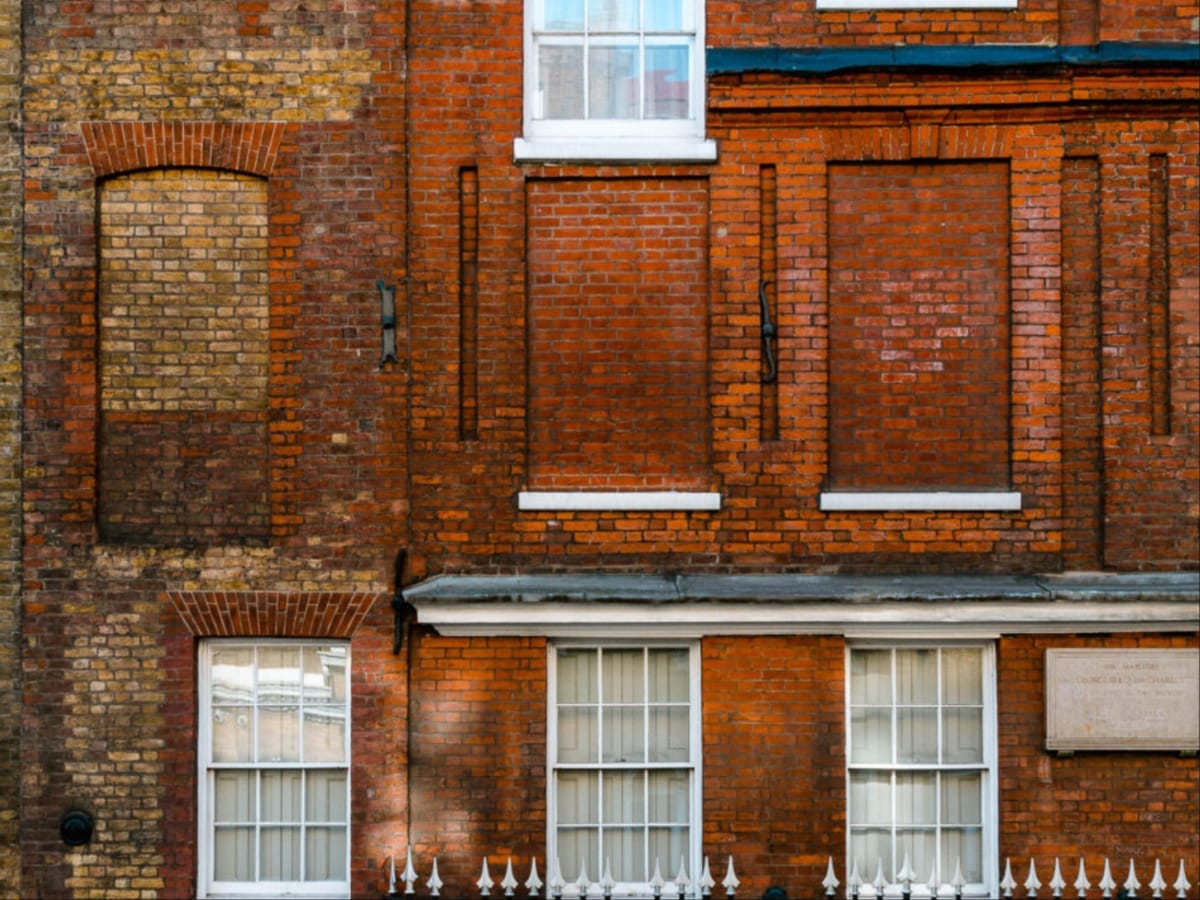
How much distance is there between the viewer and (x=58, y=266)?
29.4 ft

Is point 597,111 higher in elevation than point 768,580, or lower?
higher

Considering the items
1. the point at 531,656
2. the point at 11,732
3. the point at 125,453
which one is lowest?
the point at 11,732

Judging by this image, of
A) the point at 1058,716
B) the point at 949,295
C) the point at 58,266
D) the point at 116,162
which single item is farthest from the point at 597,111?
the point at 1058,716

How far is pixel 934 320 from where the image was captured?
29.4 ft

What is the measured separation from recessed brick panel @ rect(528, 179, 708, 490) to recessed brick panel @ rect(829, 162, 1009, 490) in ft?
4.11

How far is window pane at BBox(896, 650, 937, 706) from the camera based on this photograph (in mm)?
9016

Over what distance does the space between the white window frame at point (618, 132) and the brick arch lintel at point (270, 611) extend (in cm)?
367

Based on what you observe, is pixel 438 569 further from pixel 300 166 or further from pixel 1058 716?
pixel 1058 716

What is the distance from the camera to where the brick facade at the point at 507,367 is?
883 cm

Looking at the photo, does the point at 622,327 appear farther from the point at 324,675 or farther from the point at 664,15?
the point at 324,675

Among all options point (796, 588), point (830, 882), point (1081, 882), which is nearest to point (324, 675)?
point (796, 588)

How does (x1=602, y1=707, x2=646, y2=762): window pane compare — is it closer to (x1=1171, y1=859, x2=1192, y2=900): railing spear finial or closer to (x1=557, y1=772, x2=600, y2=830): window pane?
(x1=557, y1=772, x2=600, y2=830): window pane

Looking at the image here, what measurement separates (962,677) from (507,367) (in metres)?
4.25

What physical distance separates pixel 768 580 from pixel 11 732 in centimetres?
587
